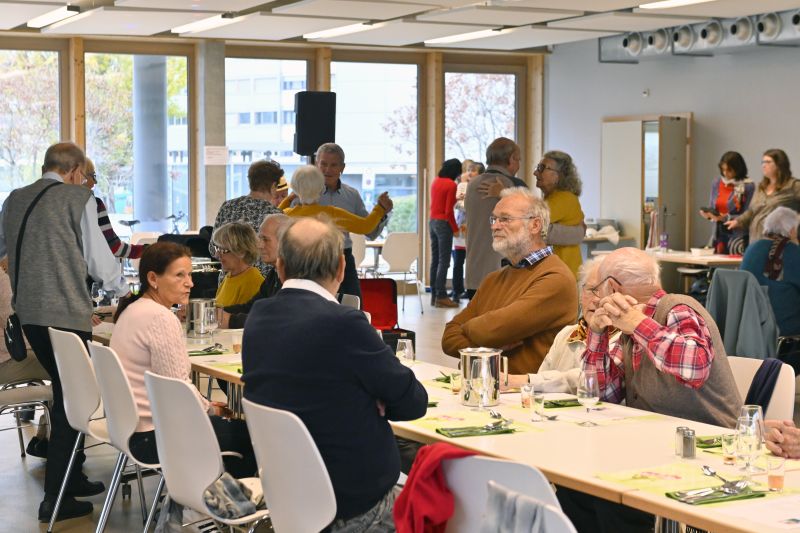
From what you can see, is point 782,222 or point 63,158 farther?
point 782,222

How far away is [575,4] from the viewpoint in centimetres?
1044

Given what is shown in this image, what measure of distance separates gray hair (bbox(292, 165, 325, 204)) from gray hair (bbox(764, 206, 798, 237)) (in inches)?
122

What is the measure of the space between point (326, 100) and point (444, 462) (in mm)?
8068

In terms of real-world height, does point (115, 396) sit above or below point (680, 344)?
below

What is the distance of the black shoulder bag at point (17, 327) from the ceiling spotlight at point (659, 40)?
8.77 meters

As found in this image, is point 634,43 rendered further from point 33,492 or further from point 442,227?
point 33,492

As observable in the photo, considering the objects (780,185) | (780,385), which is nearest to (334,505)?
(780,385)

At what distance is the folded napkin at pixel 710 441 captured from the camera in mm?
3355

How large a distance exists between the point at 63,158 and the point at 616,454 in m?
3.44

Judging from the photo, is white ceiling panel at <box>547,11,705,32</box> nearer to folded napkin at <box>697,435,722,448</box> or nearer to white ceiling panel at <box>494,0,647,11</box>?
white ceiling panel at <box>494,0,647,11</box>

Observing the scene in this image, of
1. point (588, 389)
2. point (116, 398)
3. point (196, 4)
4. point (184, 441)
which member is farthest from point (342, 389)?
point (196, 4)

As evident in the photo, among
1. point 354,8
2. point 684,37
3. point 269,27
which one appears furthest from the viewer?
point 684,37

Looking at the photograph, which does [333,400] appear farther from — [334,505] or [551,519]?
[551,519]

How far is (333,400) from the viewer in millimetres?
3266
